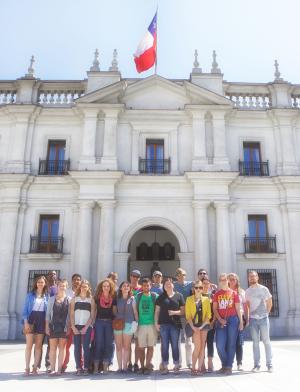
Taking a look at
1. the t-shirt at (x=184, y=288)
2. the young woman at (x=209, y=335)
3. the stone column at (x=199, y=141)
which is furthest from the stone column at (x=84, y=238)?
the young woman at (x=209, y=335)

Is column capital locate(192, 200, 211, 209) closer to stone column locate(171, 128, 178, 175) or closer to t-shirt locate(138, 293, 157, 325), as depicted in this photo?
stone column locate(171, 128, 178, 175)

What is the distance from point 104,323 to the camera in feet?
23.4

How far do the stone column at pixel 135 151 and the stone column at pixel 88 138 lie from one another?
1.70 m

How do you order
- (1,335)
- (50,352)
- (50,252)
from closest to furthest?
1. (50,352)
2. (1,335)
3. (50,252)

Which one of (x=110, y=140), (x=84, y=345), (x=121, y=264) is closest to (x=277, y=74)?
(x=110, y=140)

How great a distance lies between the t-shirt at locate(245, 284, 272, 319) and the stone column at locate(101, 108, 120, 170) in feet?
31.3

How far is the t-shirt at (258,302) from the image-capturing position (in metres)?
7.45

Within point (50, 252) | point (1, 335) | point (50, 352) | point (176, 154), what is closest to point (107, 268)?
point (50, 252)

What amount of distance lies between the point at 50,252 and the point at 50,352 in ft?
27.8

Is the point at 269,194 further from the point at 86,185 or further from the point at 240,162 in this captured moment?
the point at 86,185

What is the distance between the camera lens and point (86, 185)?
51.0 ft

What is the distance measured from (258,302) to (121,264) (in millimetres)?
8292

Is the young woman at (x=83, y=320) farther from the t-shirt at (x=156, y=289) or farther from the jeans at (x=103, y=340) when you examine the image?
the t-shirt at (x=156, y=289)

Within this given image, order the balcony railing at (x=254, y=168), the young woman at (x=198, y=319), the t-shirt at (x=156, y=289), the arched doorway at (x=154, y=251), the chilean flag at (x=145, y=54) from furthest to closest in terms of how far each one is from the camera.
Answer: the arched doorway at (x=154, y=251), the chilean flag at (x=145, y=54), the balcony railing at (x=254, y=168), the t-shirt at (x=156, y=289), the young woman at (x=198, y=319)
